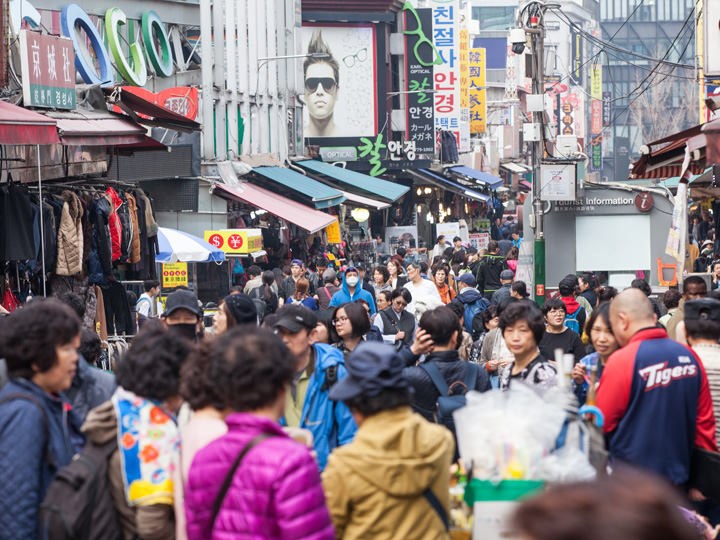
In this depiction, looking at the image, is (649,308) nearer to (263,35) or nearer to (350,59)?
(263,35)

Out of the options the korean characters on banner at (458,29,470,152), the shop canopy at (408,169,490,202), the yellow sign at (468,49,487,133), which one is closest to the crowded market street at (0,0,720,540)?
the shop canopy at (408,169,490,202)

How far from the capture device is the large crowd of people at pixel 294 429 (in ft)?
11.3

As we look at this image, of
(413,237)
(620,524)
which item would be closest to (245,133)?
(413,237)

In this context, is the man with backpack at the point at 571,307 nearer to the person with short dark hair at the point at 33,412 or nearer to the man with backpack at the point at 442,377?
the man with backpack at the point at 442,377

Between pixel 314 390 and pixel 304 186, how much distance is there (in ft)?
67.6

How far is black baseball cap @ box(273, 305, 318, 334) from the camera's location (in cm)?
591

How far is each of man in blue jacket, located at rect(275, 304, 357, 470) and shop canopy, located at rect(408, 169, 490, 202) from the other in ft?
112

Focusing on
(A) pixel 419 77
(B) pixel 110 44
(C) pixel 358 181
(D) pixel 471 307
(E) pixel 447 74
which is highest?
(E) pixel 447 74

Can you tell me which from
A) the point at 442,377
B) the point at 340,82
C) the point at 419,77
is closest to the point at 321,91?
the point at 340,82

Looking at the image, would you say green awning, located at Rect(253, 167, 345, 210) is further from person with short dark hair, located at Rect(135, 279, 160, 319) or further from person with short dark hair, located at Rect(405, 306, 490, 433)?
person with short dark hair, located at Rect(405, 306, 490, 433)

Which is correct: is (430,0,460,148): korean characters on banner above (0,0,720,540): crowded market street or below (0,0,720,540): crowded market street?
above

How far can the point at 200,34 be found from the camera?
82.4 feet

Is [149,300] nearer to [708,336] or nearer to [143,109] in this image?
[143,109]

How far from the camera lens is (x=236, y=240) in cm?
1842
